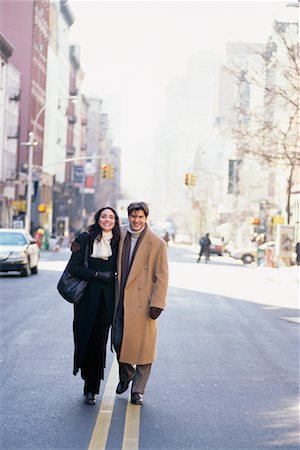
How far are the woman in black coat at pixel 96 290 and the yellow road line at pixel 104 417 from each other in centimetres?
22

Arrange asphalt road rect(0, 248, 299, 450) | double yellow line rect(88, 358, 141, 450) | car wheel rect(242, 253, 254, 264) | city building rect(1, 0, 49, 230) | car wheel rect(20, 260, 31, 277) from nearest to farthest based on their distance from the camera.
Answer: double yellow line rect(88, 358, 141, 450) → asphalt road rect(0, 248, 299, 450) → car wheel rect(20, 260, 31, 277) → car wheel rect(242, 253, 254, 264) → city building rect(1, 0, 49, 230)

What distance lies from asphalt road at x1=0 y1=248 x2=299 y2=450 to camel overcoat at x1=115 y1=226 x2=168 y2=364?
53 centimetres

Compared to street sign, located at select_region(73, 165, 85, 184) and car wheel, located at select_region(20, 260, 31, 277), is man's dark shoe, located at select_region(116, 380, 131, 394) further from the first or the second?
street sign, located at select_region(73, 165, 85, 184)

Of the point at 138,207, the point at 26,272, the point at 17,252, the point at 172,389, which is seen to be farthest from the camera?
the point at 26,272

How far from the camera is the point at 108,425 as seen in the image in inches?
308

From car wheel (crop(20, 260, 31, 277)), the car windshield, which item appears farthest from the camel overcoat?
the car windshield

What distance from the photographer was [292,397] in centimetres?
973

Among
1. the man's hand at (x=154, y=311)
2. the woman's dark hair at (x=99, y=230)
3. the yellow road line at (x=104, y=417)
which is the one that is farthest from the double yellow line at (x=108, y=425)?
the woman's dark hair at (x=99, y=230)

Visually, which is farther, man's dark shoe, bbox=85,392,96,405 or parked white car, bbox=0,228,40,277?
parked white car, bbox=0,228,40,277

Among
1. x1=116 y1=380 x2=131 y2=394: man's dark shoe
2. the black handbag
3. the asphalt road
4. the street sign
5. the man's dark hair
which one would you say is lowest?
the asphalt road

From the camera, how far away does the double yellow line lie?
7.16 metres

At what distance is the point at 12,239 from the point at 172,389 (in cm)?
2033

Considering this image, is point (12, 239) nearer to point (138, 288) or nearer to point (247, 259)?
point (138, 288)

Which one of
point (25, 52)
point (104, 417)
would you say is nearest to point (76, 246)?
point (104, 417)
